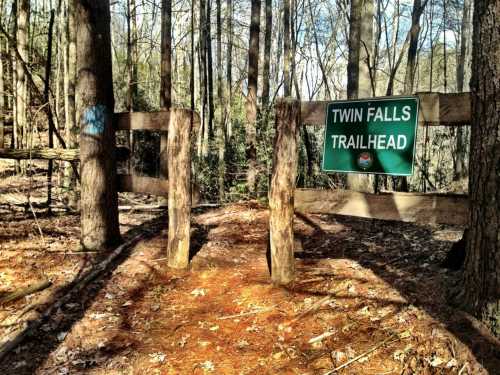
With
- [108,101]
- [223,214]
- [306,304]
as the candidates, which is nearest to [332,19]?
[223,214]

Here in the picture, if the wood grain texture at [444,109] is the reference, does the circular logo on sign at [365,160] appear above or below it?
below

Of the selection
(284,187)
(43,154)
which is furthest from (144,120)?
(284,187)

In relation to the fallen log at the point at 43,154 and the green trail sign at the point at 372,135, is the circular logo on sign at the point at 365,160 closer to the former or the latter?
the green trail sign at the point at 372,135

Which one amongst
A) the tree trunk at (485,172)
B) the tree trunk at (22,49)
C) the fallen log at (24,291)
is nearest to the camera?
the tree trunk at (485,172)

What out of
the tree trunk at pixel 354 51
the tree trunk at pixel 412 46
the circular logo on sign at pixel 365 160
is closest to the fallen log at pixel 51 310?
the circular logo on sign at pixel 365 160

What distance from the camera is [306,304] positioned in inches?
154

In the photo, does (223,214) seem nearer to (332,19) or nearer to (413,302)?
(413,302)

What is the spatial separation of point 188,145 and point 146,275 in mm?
1607

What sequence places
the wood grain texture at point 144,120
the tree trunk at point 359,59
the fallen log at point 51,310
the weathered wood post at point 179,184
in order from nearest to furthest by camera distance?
the fallen log at point 51,310 < the weathered wood post at point 179,184 < the wood grain texture at point 144,120 < the tree trunk at point 359,59

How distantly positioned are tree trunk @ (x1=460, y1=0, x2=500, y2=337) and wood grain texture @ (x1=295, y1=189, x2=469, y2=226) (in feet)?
1.07

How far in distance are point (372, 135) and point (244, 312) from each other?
2082mm

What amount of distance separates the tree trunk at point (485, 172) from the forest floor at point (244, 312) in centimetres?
23

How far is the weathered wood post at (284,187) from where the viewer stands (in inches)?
171

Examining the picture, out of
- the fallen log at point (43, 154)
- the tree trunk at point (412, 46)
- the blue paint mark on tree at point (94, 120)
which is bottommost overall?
the fallen log at point (43, 154)
